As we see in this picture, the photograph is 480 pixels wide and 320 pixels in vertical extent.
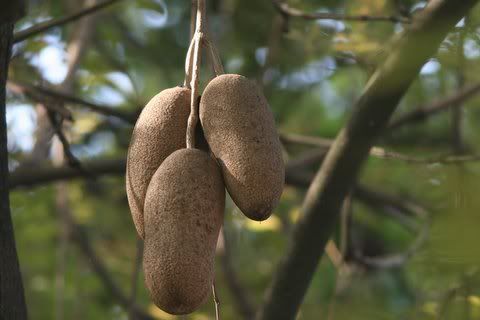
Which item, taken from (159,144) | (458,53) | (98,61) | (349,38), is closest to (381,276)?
(98,61)

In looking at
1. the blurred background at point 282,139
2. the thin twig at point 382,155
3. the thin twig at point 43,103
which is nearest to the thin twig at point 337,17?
the blurred background at point 282,139

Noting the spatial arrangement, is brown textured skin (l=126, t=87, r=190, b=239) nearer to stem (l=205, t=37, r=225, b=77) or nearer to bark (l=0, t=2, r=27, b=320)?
stem (l=205, t=37, r=225, b=77)

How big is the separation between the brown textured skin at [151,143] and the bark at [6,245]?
18 centimetres

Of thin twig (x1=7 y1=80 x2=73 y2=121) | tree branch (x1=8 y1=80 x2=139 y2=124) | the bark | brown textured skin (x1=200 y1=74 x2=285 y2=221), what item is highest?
brown textured skin (x1=200 y1=74 x2=285 y2=221)

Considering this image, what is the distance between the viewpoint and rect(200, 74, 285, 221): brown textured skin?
1.04 meters

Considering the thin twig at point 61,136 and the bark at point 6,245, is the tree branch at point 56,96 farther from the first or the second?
the bark at point 6,245

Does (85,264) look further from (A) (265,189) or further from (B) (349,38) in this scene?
(A) (265,189)

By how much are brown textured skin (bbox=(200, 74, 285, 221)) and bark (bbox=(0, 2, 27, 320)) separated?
0.28 metres

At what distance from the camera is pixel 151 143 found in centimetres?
112

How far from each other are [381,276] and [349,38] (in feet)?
5.97

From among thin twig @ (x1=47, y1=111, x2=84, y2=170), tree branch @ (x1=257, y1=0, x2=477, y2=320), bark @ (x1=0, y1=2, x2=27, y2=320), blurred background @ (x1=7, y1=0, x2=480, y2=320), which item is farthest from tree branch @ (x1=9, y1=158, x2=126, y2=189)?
bark @ (x1=0, y1=2, x2=27, y2=320)

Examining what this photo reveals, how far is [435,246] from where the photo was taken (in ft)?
2.88

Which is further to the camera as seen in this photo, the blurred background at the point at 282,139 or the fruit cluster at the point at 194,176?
the blurred background at the point at 282,139

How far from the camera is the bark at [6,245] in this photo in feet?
3.70
